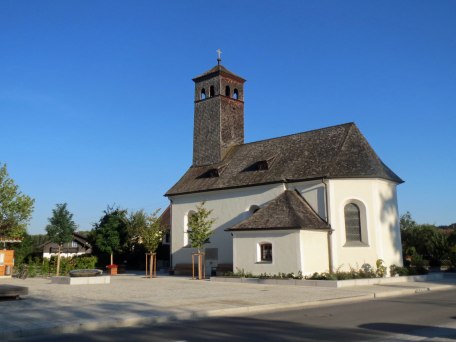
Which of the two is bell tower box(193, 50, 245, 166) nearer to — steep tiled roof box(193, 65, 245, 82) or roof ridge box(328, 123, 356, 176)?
steep tiled roof box(193, 65, 245, 82)

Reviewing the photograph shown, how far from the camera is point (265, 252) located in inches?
1108

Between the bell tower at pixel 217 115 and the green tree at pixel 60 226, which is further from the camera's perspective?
the bell tower at pixel 217 115

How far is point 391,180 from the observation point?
30062mm

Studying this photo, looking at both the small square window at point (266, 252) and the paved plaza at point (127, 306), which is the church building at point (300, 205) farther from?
the paved plaza at point (127, 306)

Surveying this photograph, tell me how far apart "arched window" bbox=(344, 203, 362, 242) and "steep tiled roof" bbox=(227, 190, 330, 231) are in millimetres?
1712

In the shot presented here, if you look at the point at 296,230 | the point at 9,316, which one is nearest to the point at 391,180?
the point at 296,230

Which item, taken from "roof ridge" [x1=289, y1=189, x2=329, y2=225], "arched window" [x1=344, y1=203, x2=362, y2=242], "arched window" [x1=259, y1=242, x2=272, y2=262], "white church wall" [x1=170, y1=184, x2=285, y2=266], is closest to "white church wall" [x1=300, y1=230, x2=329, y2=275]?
"roof ridge" [x1=289, y1=189, x2=329, y2=225]

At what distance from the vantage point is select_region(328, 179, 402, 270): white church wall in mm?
28109

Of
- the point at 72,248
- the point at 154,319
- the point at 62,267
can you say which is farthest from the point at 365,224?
the point at 72,248

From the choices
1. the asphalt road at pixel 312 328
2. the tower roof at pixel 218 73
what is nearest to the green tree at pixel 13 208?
the tower roof at pixel 218 73

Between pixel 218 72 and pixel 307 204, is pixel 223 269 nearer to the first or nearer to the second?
pixel 307 204

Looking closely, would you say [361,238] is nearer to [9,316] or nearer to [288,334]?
[288,334]

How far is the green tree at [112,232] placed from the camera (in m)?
40.3

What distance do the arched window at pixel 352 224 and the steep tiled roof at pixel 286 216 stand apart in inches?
Result: 67.4
